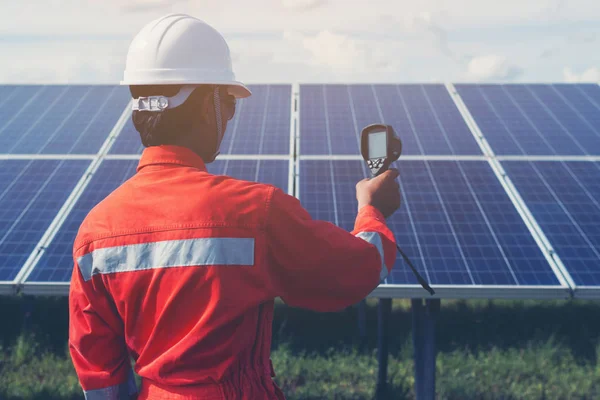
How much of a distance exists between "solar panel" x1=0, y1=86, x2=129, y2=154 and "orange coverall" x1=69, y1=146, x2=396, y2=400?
215 inches

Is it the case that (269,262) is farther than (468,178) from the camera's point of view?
No

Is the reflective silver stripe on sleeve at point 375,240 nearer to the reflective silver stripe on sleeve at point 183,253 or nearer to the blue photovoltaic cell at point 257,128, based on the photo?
the reflective silver stripe on sleeve at point 183,253

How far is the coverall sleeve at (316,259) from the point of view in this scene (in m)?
2.03

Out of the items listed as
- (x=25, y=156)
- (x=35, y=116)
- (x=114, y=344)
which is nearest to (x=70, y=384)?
(x=25, y=156)

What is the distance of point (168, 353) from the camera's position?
2.06m

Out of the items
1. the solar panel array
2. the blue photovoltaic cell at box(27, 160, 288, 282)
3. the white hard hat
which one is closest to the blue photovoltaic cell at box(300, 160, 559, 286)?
the solar panel array

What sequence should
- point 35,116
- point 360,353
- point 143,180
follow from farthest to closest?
point 35,116
point 360,353
point 143,180

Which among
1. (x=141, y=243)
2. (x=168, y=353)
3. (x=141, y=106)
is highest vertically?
(x=141, y=106)

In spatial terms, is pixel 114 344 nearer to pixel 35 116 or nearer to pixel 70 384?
pixel 70 384

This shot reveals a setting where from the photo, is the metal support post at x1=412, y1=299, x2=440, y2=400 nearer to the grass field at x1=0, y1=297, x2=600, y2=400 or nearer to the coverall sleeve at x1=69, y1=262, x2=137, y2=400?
the grass field at x1=0, y1=297, x2=600, y2=400

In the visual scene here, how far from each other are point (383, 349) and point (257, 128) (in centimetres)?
346

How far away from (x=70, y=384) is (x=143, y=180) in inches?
200

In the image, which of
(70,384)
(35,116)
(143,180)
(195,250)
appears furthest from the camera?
(35,116)

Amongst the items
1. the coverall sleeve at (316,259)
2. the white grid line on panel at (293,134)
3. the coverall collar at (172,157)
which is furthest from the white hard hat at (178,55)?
the white grid line on panel at (293,134)
